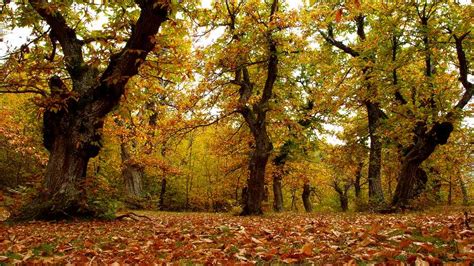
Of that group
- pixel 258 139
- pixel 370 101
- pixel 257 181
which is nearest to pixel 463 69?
pixel 370 101

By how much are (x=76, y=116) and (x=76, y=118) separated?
0.17ft

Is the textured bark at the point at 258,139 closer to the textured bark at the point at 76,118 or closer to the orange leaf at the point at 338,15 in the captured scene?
the textured bark at the point at 76,118

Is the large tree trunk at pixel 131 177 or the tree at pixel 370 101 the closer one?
the tree at pixel 370 101

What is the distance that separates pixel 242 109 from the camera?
46.5 ft

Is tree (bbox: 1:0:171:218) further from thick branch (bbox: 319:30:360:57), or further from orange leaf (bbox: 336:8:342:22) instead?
thick branch (bbox: 319:30:360:57)

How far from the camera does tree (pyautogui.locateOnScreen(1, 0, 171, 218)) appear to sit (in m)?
8.92

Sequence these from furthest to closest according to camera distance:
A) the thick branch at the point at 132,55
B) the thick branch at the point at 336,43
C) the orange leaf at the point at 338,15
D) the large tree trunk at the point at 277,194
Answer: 1. the large tree trunk at the point at 277,194
2. the thick branch at the point at 336,43
3. the thick branch at the point at 132,55
4. the orange leaf at the point at 338,15

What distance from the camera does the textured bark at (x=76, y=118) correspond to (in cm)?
892

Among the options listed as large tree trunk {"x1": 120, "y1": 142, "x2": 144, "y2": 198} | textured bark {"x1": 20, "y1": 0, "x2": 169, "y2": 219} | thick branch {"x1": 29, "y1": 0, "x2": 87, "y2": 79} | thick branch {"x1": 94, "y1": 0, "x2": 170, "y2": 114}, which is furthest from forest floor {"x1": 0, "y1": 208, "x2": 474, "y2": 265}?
large tree trunk {"x1": 120, "y1": 142, "x2": 144, "y2": 198}

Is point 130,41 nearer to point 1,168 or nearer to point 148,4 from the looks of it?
point 148,4

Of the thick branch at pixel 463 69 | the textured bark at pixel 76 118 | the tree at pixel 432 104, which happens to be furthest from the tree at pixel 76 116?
the thick branch at pixel 463 69

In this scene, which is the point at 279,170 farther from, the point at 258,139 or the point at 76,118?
the point at 76,118

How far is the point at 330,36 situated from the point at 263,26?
8.40 meters

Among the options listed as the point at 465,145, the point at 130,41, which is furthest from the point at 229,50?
the point at 465,145
